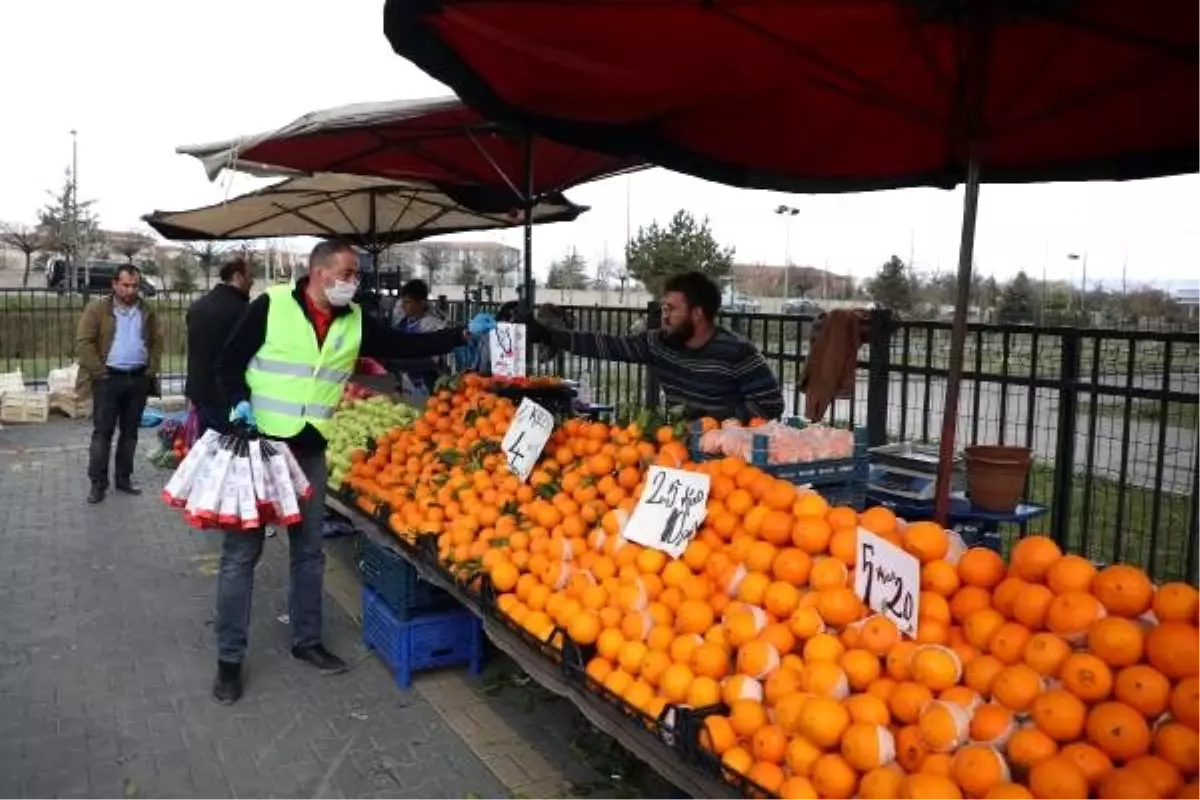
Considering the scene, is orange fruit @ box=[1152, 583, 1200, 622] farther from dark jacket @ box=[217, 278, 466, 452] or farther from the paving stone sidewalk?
dark jacket @ box=[217, 278, 466, 452]

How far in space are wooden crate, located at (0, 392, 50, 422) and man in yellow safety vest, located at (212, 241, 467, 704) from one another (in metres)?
9.86

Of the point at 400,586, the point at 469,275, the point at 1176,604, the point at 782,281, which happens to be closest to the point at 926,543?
the point at 1176,604

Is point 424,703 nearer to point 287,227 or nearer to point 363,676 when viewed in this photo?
point 363,676

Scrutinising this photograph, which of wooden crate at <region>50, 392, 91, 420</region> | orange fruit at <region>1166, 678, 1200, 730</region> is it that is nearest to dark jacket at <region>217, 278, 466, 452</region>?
orange fruit at <region>1166, 678, 1200, 730</region>

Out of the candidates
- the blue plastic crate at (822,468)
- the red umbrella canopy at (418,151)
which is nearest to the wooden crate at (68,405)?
the red umbrella canopy at (418,151)

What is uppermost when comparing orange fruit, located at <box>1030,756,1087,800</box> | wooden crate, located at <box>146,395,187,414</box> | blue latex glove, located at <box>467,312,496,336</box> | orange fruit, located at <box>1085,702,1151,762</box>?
blue latex glove, located at <box>467,312,496,336</box>

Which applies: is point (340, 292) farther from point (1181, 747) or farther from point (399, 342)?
point (1181, 747)

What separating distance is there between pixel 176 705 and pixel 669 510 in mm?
2600

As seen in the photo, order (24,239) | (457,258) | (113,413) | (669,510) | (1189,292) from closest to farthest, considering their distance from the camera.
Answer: (669,510) → (113,413) → (1189,292) → (24,239) → (457,258)

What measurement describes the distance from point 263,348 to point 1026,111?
340cm

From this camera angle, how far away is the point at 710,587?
284 cm

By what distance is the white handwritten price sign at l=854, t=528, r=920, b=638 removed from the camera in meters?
2.33

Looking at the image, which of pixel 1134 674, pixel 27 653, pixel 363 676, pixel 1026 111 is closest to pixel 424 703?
pixel 363 676

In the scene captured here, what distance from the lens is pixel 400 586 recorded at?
434cm
